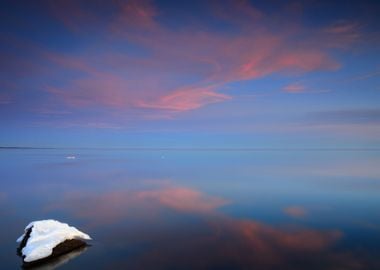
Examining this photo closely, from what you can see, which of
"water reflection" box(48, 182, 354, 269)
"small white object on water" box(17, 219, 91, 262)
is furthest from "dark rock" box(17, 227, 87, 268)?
"water reflection" box(48, 182, 354, 269)

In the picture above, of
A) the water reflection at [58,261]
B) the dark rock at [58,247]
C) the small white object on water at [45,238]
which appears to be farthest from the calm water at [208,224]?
the small white object on water at [45,238]

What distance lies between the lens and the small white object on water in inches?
409

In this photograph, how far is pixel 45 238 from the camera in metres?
11.1

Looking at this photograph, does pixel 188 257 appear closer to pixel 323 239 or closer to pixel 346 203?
pixel 323 239

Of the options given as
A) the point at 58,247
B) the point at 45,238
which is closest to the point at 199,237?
the point at 58,247

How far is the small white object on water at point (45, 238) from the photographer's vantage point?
409 inches

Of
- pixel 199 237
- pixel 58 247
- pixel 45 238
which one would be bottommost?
pixel 199 237

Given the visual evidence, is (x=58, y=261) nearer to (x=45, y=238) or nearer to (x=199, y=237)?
(x=45, y=238)

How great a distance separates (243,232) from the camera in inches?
560

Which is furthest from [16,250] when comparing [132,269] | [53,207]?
[53,207]

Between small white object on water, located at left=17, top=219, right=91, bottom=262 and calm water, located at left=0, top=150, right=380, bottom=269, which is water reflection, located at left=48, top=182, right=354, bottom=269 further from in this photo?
small white object on water, located at left=17, top=219, right=91, bottom=262

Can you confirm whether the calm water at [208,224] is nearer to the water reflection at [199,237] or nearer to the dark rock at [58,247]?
the water reflection at [199,237]

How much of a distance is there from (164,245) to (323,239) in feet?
24.2

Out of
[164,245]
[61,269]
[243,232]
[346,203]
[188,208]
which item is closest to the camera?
[61,269]
